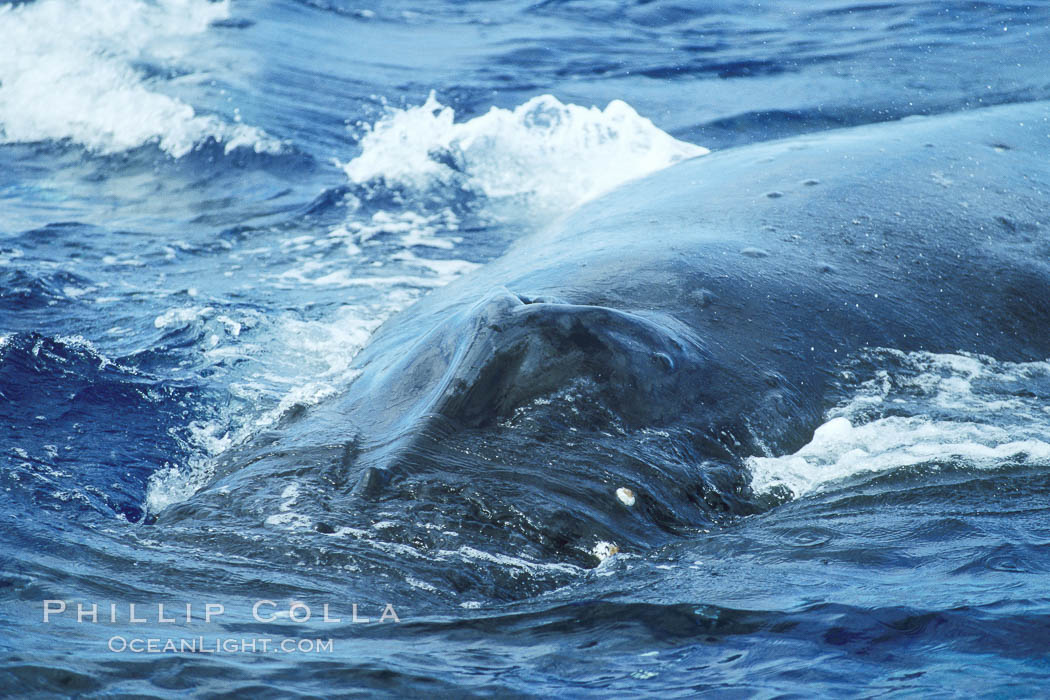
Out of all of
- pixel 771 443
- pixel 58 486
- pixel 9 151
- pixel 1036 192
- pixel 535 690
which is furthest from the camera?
pixel 9 151

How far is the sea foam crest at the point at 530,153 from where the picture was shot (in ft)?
48.5

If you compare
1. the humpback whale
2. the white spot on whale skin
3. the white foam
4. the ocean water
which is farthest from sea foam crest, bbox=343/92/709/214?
the white spot on whale skin

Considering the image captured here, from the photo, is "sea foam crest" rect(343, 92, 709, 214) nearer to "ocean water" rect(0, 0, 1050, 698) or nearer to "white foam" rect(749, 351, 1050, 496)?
"ocean water" rect(0, 0, 1050, 698)

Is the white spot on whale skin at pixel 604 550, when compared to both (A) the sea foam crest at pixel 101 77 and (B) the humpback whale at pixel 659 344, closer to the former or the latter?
(B) the humpback whale at pixel 659 344

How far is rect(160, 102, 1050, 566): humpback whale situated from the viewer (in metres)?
5.30

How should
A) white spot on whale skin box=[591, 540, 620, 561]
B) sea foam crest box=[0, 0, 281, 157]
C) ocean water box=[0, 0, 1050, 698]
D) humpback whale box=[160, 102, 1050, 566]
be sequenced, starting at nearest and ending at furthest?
1. ocean water box=[0, 0, 1050, 698]
2. white spot on whale skin box=[591, 540, 620, 561]
3. humpback whale box=[160, 102, 1050, 566]
4. sea foam crest box=[0, 0, 281, 157]

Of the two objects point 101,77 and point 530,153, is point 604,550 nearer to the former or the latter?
point 530,153

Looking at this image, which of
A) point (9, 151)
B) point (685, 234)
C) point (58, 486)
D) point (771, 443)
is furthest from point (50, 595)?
point (9, 151)

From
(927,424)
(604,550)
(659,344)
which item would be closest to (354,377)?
(659,344)

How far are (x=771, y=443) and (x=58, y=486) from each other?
3.65 m

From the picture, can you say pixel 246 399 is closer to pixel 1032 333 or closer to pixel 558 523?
pixel 558 523

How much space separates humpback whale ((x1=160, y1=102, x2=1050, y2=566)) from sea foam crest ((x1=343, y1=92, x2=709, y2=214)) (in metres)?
5.05

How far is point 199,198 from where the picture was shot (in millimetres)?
14867

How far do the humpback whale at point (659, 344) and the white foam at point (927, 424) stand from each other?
117 mm
